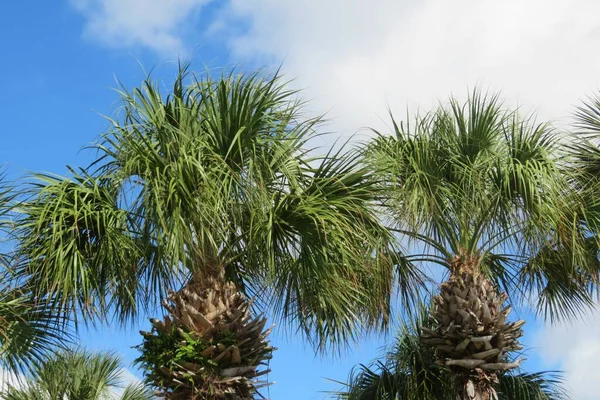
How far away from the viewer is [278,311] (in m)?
9.16

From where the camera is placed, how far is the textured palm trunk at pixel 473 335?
9.96 metres

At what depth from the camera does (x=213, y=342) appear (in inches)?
319

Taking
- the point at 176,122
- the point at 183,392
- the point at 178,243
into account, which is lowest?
the point at 183,392

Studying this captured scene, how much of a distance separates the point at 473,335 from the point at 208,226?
3.82m

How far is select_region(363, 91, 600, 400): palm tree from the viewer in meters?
9.93

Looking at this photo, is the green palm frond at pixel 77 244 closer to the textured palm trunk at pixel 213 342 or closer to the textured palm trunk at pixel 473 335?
the textured palm trunk at pixel 213 342

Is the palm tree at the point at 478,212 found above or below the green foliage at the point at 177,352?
above

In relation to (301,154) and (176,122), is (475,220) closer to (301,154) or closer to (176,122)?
(301,154)

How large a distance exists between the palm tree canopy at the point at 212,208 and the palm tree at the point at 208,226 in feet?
0.05

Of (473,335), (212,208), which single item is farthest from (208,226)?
(473,335)

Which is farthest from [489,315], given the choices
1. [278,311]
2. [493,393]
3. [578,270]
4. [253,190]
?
[253,190]

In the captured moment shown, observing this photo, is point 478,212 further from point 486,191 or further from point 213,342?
point 213,342

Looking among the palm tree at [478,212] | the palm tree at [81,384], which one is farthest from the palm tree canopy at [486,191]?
the palm tree at [81,384]

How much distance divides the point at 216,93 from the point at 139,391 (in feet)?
25.2
